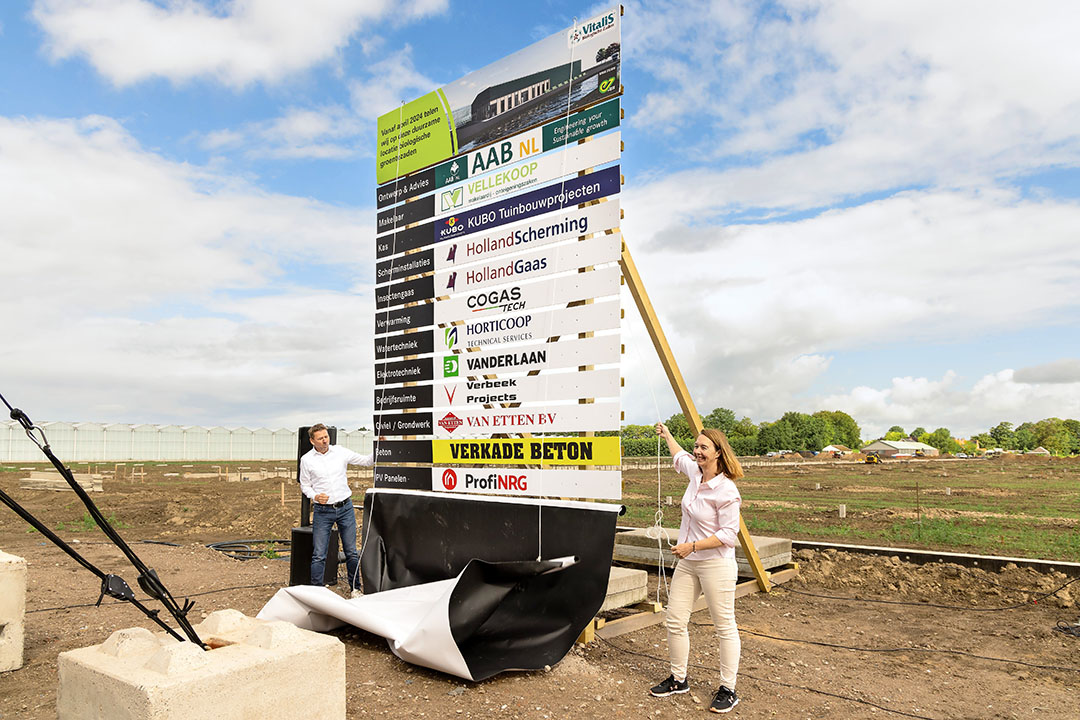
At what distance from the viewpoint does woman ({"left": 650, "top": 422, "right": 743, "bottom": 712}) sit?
485 centimetres

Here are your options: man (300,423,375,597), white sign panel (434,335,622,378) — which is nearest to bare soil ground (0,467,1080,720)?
man (300,423,375,597)

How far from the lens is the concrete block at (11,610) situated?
5426mm

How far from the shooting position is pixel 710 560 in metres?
4.93

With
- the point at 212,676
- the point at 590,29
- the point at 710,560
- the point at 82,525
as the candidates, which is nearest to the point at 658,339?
the point at 710,560

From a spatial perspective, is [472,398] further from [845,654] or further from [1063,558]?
[1063,558]

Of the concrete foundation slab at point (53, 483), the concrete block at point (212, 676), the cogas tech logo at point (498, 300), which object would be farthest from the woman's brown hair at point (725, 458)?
the concrete foundation slab at point (53, 483)

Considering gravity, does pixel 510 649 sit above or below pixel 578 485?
below

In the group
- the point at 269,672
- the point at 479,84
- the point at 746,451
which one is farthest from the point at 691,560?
the point at 746,451

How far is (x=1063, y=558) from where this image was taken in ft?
37.4

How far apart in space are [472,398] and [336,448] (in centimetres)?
204

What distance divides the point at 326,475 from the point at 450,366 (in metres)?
1.84

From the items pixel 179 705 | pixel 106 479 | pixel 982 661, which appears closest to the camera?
pixel 179 705

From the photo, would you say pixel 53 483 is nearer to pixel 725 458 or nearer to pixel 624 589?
pixel 624 589

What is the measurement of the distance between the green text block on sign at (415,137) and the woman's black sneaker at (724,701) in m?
5.77
